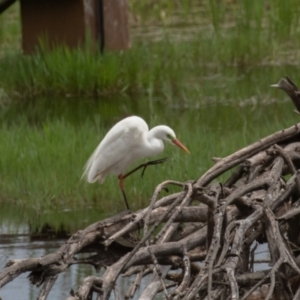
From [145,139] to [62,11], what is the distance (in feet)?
17.9

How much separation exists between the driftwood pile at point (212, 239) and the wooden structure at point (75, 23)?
7076 mm

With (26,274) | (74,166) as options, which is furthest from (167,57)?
(26,274)

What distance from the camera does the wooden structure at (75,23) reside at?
444 inches

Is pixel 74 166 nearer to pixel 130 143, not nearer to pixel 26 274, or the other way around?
pixel 130 143

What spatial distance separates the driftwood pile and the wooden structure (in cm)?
708

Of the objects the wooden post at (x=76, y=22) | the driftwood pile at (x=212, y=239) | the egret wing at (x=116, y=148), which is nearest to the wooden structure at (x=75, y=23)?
the wooden post at (x=76, y=22)

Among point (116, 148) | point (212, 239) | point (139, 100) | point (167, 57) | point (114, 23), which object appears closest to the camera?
point (212, 239)

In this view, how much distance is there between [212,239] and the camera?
138 inches

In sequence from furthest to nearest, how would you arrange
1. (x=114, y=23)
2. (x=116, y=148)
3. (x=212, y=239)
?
(x=114, y=23) < (x=116, y=148) < (x=212, y=239)

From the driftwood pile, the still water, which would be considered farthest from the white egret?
the driftwood pile

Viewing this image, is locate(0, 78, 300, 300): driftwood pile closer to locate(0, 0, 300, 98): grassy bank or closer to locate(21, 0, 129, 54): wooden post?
locate(0, 0, 300, 98): grassy bank

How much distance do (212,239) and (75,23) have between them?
803 centimetres

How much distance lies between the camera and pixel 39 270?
142 inches

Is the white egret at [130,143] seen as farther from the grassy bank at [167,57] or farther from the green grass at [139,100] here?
the grassy bank at [167,57]
